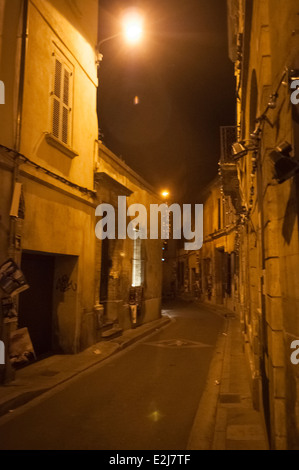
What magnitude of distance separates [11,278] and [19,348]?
1.67m

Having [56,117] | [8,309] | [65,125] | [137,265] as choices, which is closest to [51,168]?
[56,117]

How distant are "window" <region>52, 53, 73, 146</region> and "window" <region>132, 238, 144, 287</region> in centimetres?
767

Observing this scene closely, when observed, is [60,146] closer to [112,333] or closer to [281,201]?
[112,333]

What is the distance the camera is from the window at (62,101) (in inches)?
383

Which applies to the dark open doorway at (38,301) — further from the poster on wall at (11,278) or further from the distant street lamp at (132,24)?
the distant street lamp at (132,24)

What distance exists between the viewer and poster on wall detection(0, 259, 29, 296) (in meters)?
7.20

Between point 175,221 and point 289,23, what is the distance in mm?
32853

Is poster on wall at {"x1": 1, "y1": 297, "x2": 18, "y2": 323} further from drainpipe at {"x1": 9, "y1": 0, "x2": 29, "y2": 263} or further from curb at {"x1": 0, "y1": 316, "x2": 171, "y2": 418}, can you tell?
curb at {"x1": 0, "y1": 316, "x2": 171, "y2": 418}

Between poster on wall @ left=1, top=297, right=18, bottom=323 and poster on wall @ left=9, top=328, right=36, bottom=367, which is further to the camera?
poster on wall @ left=9, top=328, right=36, bottom=367

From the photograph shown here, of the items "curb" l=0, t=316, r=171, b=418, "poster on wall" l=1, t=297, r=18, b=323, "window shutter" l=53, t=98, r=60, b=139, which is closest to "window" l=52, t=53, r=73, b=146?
"window shutter" l=53, t=98, r=60, b=139

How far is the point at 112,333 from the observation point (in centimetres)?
1280

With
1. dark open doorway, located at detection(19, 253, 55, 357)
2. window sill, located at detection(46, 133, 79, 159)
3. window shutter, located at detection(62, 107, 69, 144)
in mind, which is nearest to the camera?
window sill, located at detection(46, 133, 79, 159)

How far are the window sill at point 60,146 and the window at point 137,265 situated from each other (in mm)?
7348
